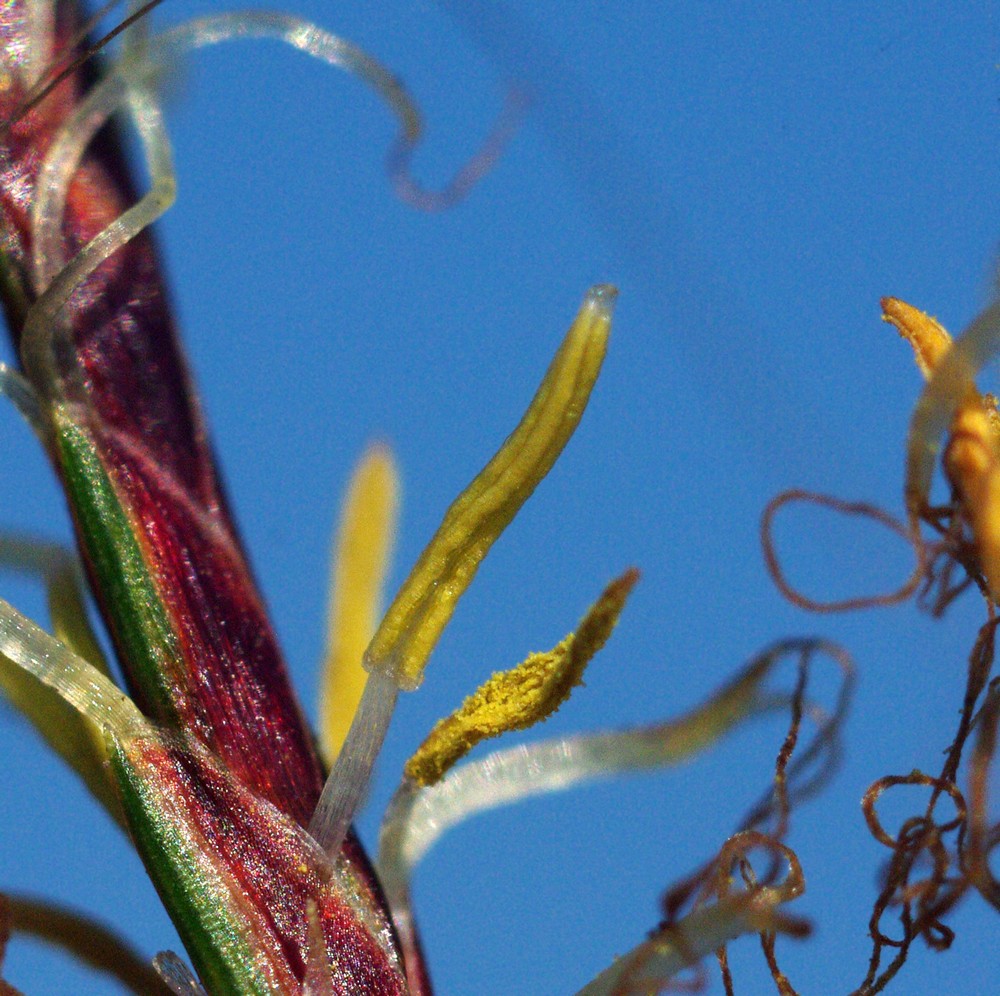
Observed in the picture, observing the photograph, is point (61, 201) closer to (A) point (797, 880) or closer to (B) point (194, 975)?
(B) point (194, 975)

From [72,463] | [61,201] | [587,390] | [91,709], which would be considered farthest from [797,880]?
[61,201]

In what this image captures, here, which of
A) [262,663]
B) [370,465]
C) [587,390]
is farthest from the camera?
[370,465]

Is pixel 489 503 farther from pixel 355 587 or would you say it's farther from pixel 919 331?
pixel 355 587

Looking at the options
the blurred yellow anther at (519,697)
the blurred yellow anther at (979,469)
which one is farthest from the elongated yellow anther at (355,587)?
the blurred yellow anther at (979,469)

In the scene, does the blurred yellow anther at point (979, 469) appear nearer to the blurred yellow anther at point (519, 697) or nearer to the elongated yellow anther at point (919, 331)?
the elongated yellow anther at point (919, 331)

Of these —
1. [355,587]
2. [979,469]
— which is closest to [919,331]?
[979,469]
